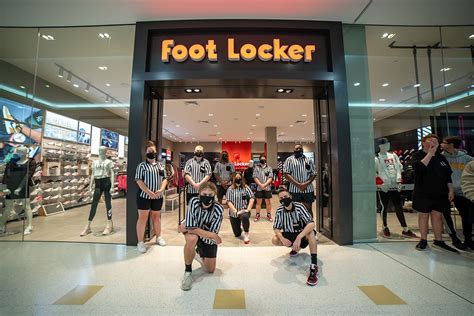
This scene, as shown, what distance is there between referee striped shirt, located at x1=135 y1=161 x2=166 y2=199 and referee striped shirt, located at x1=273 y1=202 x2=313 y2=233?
1.84 meters

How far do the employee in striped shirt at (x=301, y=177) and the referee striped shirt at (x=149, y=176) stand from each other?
7.17ft

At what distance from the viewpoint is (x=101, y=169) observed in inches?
152

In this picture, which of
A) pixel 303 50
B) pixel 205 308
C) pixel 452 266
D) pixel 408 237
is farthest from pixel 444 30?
pixel 205 308

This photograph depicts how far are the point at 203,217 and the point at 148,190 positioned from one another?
124cm

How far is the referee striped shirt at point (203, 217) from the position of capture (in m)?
2.11

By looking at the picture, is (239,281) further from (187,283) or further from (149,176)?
(149,176)

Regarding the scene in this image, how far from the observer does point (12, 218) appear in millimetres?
3688

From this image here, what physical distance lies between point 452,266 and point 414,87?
346 centimetres

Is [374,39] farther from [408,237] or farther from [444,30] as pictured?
[408,237]

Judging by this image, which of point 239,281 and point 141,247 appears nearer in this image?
point 239,281

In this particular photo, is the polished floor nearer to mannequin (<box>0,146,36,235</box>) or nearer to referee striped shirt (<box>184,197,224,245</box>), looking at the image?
referee striped shirt (<box>184,197,224,245</box>)

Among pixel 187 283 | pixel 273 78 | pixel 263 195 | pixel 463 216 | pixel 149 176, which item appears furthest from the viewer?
pixel 263 195

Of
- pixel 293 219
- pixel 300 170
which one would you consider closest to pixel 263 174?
pixel 300 170

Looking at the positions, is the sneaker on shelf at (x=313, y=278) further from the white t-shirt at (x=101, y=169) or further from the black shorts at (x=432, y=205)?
the white t-shirt at (x=101, y=169)
